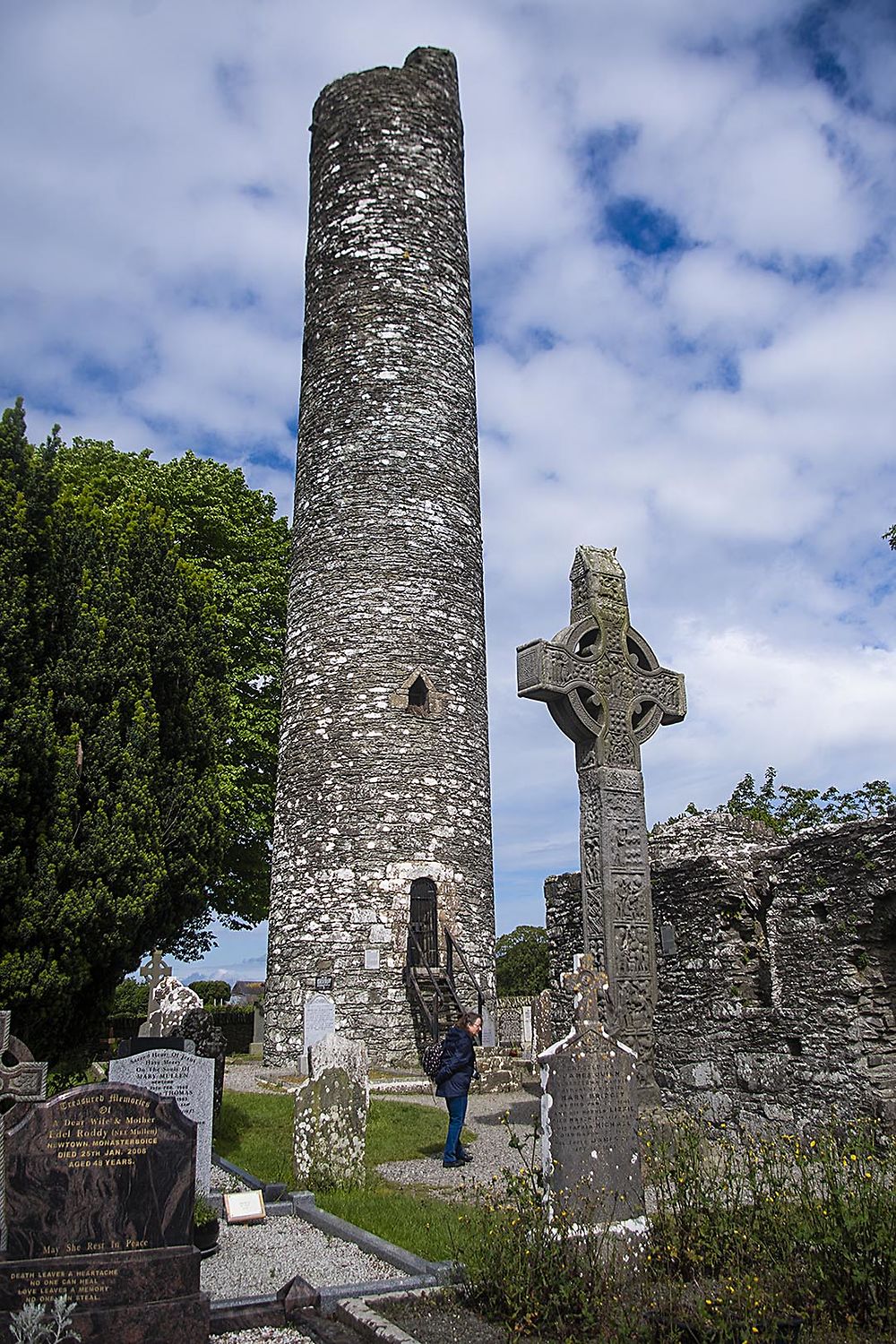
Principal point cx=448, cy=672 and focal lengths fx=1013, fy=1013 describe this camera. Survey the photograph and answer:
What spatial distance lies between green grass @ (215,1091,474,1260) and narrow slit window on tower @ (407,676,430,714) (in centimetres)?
652

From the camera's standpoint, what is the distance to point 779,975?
922 centimetres

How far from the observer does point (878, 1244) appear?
4.54m

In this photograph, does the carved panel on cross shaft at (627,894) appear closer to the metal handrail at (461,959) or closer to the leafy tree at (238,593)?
the metal handrail at (461,959)

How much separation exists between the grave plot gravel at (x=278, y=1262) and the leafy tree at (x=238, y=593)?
13.3 meters

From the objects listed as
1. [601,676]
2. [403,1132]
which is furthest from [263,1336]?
[403,1132]

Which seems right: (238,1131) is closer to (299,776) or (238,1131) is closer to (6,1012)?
(6,1012)

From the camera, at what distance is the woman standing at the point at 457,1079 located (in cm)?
886

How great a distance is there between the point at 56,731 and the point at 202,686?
80.9 inches

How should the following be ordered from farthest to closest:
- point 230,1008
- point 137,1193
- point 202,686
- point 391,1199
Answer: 1. point 230,1008
2. point 202,686
3. point 391,1199
4. point 137,1193

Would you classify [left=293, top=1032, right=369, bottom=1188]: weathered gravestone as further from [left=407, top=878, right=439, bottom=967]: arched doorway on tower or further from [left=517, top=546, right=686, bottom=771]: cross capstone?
[left=407, top=878, right=439, bottom=967]: arched doorway on tower

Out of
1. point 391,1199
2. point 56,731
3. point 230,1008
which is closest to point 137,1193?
point 391,1199

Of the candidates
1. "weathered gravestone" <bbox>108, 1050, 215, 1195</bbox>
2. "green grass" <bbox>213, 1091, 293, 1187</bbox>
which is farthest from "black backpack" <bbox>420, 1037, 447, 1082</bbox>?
"weathered gravestone" <bbox>108, 1050, 215, 1195</bbox>

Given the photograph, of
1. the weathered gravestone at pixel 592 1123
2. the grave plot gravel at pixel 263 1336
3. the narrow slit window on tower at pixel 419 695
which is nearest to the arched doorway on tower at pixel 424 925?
the narrow slit window on tower at pixel 419 695

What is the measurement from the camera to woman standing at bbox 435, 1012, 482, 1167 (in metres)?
8.86
